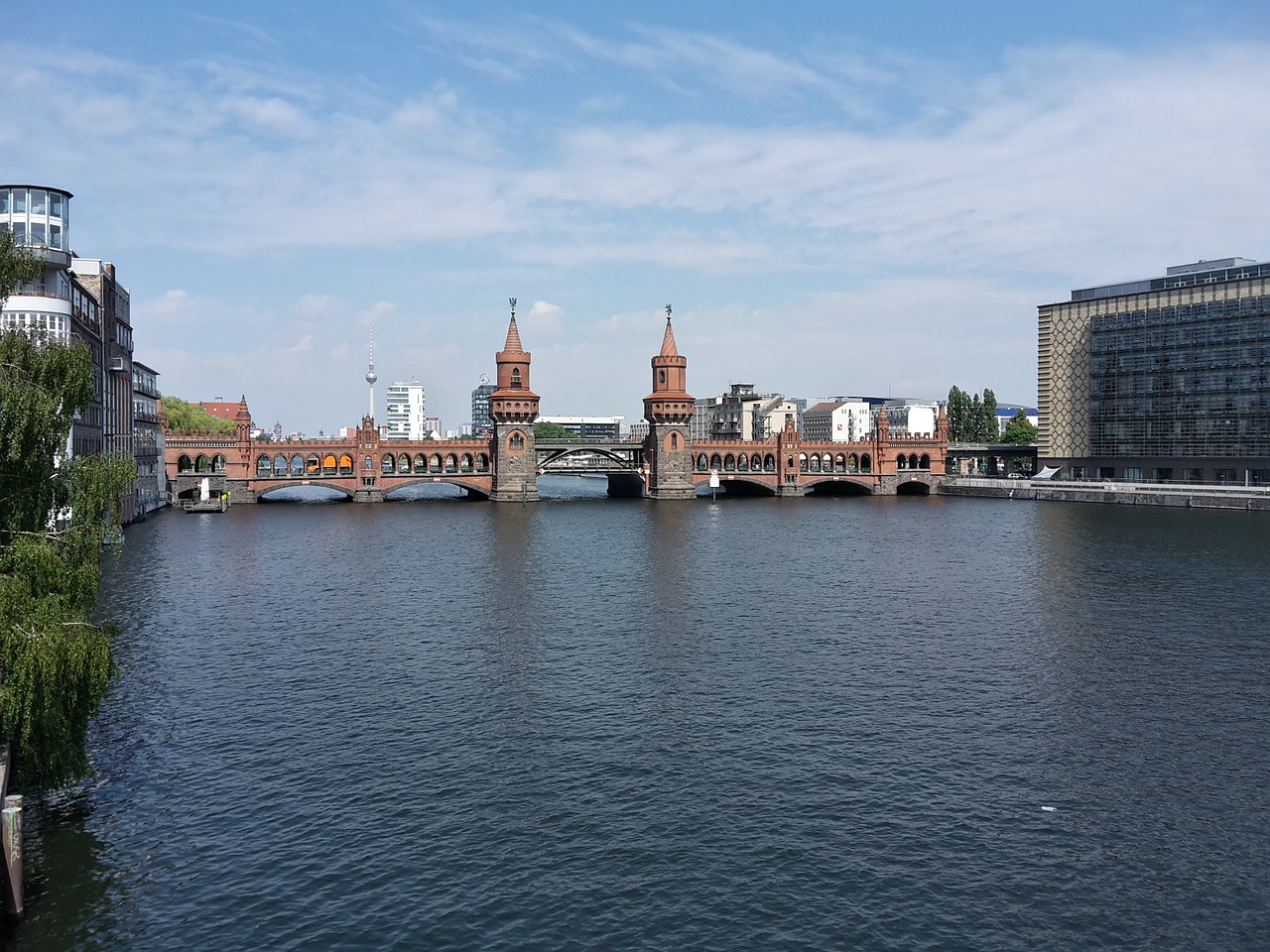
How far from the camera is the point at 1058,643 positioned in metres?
56.2

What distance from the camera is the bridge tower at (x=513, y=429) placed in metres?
172

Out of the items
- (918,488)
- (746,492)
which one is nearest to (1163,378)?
(918,488)

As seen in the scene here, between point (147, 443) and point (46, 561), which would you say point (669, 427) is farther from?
point (46, 561)

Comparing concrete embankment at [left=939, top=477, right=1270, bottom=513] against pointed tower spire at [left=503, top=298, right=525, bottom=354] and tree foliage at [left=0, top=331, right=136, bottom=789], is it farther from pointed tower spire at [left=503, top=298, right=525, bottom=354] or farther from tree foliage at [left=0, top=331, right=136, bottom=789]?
tree foliage at [left=0, top=331, right=136, bottom=789]

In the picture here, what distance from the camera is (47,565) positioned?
96.3ft

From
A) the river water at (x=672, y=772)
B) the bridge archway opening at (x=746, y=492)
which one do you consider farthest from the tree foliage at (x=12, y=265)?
the bridge archway opening at (x=746, y=492)

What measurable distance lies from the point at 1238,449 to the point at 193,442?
560ft

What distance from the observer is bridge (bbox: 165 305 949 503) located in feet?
544

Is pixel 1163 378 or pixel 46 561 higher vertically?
pixel 1163 378

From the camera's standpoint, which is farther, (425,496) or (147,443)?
(425,496)

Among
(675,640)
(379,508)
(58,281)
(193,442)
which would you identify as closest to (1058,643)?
(675,640)

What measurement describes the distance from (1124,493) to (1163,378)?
86.8 ft

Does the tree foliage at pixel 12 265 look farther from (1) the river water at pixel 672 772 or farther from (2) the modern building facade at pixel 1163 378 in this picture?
(2) the modern building facade at pixel 1163 378

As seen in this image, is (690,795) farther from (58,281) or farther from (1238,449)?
(1238,449)
